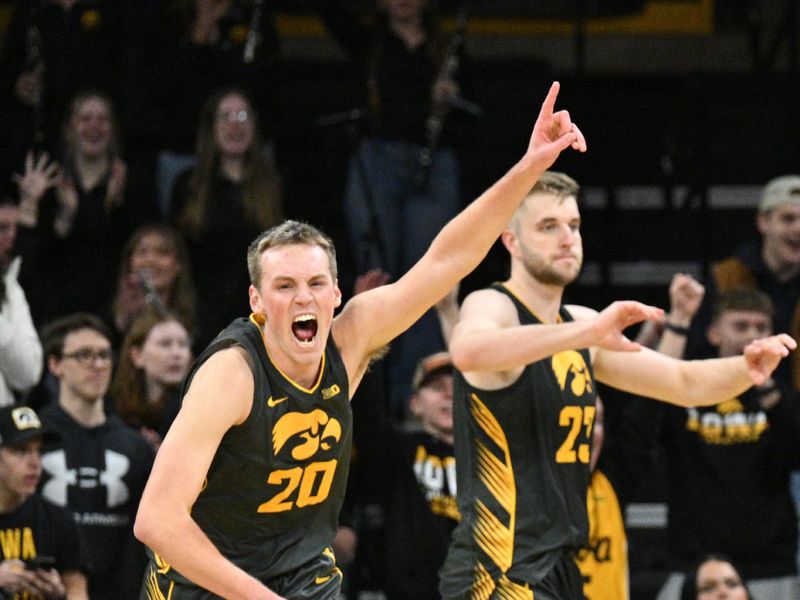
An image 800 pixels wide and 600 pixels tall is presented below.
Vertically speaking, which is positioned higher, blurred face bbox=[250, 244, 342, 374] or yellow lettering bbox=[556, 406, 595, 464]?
blurred face bbox=[250, 244, 342, 374]

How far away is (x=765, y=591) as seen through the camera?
26.0 feet

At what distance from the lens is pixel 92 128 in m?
9.27

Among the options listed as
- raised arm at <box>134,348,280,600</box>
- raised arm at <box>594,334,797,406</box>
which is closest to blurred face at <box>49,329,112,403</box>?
raised arm at <box>594,334,797,406</box>

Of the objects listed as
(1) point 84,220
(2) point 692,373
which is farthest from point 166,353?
(2) point 692,373

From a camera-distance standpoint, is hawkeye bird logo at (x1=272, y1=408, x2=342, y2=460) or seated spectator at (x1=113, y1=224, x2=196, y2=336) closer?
hawkeye bird logo at (x1=272, y1=408, x2=342, y2=460)

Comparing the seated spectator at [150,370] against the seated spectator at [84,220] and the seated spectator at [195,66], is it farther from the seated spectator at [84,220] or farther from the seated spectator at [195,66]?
the seated spectator at [195,66]

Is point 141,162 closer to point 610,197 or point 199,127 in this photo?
point 199,127

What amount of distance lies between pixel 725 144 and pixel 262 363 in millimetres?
7154

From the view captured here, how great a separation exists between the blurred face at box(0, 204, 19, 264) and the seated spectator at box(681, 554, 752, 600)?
12.8ft

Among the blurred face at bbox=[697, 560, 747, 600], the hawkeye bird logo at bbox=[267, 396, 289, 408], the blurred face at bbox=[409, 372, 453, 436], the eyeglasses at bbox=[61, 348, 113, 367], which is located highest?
the hawkeye bird logo at bbox=[267, 396, 289, 408]

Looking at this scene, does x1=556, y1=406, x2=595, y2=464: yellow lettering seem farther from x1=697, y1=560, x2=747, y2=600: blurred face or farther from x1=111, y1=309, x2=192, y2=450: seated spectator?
x1=111, y1=309, x2=192, y2=450: seated spectator

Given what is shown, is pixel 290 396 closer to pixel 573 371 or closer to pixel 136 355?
pixel 573 371

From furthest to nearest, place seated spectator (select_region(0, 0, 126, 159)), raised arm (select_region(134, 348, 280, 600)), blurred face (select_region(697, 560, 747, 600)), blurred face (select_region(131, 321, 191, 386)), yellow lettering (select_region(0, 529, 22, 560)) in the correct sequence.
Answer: seated spectator (select_region(0, 0, 126, 159)) → blurred face (select_region(131, 321, 191, 386)) → blurred face (select_region(697, 560, 747, 600)) → yellow lettering (select_region(0, 529, 22, 560)) → raised arm (select_region(134, 348, 280, 600))

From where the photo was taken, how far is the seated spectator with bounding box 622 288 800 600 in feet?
26.2
